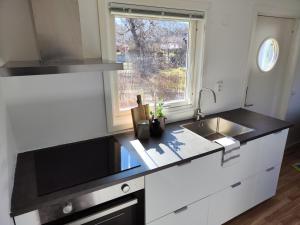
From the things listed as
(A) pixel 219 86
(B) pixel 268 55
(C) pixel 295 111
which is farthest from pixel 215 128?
(C) pixel 295 111

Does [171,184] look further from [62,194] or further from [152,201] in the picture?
[62,194]

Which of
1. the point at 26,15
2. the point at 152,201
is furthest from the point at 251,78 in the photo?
the point at 26,15

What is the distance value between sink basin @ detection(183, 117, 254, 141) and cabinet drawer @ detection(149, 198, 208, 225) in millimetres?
670

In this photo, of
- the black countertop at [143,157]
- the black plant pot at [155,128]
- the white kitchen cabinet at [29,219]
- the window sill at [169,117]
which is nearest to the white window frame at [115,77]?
the window sill at [169,117]

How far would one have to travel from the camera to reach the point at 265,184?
6.82 feet

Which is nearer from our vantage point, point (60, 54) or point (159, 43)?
point (60, 54)

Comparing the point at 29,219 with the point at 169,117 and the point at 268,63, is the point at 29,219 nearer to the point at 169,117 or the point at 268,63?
the point at 169,117

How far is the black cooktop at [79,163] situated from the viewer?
117cm

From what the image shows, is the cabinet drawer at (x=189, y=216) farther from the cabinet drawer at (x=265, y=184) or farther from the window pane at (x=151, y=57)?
the window pane at (x=151, y=57)

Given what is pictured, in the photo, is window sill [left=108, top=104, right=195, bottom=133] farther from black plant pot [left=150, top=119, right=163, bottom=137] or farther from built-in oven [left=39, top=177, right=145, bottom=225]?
built-in oven [left=39, top=177, right=145, bottom=225]

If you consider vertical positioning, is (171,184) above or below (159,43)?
below

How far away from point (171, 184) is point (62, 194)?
2.29ft

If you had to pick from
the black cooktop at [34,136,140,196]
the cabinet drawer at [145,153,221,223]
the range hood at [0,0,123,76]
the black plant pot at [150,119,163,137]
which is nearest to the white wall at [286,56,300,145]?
the cabinet drawer at [145,153,221,223]

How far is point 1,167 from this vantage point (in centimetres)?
86
